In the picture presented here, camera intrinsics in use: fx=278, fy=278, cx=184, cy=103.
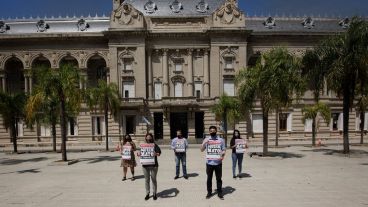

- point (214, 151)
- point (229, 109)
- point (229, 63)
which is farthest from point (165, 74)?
point (214, 151)

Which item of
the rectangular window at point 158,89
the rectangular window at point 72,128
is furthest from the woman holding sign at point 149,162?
the rectangular window at point 72,128

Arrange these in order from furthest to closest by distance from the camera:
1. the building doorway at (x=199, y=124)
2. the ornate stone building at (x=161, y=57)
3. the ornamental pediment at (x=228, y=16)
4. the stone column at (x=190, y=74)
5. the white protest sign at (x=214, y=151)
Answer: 1. the stone column at (x=190, y=74)
2. the building doorway at (x=199, y=124)
3. the ornamental pediment at (x=228, y=16)
4. the ornate stone building at (x=161, y=57)
5. the white protest sign at (x=214, y=151)

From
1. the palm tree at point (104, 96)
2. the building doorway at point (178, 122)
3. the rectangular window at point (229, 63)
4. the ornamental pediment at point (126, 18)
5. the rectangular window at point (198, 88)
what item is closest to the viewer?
the palm tree at point (104, 96)

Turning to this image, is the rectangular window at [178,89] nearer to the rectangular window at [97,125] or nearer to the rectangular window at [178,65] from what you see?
the rectangular window at [178,65]

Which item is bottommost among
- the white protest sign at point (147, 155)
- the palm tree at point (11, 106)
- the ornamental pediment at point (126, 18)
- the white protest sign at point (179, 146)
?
the white protest sign at point (179, 146)

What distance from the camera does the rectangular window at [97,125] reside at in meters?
35.7

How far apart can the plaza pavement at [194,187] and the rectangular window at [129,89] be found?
20621 mm

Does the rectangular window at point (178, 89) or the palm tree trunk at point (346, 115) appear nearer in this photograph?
the palm tree trunk at point (346, 115)

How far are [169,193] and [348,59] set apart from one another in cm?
1441

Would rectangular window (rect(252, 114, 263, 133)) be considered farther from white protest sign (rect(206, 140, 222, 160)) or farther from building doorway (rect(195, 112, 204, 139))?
white protest sign (rect(206, 140, 222, 160))

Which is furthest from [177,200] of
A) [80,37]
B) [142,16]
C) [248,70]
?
[80,37]

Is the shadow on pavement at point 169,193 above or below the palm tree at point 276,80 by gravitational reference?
below

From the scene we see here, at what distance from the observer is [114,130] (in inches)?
1346

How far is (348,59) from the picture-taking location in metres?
17.2
